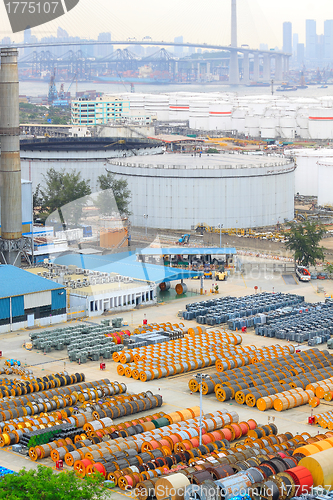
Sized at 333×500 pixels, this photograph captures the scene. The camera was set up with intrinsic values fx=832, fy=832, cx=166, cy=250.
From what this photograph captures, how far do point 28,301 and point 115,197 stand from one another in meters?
39.5

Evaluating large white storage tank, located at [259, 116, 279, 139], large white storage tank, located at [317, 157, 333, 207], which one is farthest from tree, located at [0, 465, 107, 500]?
large white storage tank, located at [259, 116, 279, 139]

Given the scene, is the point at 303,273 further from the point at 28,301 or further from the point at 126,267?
the point at 28,301

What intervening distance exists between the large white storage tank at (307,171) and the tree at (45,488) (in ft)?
325

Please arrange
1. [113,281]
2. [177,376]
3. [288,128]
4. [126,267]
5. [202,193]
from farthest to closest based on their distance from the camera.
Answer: [288,128]
[202,193]
[126,267]
[113,281]
[177,376]

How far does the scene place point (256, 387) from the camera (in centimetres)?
4331

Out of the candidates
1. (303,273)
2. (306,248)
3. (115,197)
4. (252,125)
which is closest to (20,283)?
(303,273)

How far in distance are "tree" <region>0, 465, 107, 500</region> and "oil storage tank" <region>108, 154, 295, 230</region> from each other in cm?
6655

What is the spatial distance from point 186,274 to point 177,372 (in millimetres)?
25217

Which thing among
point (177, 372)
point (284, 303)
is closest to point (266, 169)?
point (284, 303)

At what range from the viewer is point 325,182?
377 feet

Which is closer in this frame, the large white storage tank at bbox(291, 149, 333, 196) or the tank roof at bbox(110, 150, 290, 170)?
the tank roof at bbox(110, 150, 290, 170)

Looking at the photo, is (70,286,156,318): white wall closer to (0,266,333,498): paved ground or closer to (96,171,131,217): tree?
(0,266,333,498): paved ground

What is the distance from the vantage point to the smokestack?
2729 inches

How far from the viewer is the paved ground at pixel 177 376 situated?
130ft
